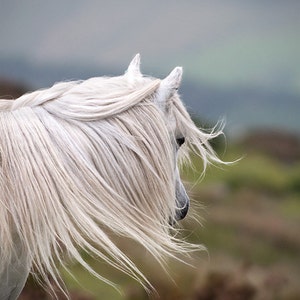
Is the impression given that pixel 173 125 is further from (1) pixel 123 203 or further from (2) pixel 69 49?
(2) pixel 69 49

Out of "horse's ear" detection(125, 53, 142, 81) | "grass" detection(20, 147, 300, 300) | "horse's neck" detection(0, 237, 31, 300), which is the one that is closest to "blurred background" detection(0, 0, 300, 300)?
"grass" detection(20, 147, 300, 300)

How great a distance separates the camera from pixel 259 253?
3451 mm

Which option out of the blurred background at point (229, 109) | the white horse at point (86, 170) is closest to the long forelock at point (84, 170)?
the white horse at point (86, 170)

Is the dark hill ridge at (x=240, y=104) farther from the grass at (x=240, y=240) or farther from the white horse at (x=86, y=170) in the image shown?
the white horse at (x=86, y=170)

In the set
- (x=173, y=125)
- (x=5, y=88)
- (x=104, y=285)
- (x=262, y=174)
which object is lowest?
(x=104, y=285)

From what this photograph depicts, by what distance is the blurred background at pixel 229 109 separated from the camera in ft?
11.2

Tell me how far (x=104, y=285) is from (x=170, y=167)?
78.4 inches

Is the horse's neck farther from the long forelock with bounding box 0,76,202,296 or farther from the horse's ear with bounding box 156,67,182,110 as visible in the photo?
the horse's ear with bounding box 156,67,182,110

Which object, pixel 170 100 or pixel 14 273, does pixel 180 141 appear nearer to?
pixel 170 100

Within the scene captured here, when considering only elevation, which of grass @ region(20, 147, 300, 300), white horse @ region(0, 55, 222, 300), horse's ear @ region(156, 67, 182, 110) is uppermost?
horse's ear @ region(156, 67, 182, 110)

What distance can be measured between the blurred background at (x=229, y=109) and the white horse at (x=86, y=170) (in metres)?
1.84

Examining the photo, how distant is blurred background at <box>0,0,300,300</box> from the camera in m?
3.42

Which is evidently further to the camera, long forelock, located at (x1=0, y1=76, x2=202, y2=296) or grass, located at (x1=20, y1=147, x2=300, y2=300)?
grass, located at (x1=20, y1=147, x2=300, y2=300)

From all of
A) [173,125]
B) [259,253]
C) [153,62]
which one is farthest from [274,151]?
[173,125]
